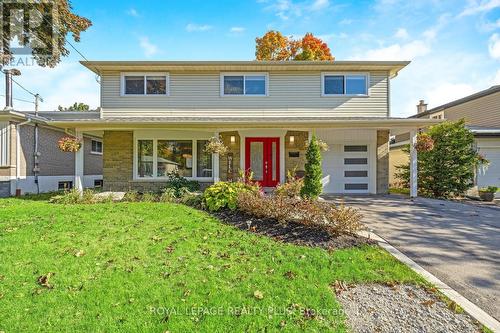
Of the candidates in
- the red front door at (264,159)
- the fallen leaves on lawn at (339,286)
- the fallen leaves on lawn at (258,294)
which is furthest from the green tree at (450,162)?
the fallen leaves on lawn at (258,294)

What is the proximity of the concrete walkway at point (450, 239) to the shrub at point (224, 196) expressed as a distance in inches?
138

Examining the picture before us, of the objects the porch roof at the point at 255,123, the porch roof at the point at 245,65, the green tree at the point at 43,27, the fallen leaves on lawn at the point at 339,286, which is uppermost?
the green tree at the point at 43,27

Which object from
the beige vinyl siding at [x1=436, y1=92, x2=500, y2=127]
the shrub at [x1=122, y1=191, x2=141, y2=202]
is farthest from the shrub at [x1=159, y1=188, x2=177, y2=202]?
the beige vinyl siding at [x1=436, y1=92, x2=500, y2=127]

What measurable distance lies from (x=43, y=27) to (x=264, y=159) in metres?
12.0

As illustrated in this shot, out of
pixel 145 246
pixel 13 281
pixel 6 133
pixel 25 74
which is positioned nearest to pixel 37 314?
pixel 13 281

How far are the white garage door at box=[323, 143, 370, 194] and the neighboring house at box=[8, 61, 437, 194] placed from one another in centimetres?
5

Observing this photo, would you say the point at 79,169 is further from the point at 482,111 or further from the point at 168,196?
the point at 482,111

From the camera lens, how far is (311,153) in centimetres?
878

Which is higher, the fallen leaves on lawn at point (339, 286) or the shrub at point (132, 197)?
the shrub at point (132, 197)

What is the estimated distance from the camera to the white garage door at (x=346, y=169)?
41.9 ft

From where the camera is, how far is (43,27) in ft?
43.0

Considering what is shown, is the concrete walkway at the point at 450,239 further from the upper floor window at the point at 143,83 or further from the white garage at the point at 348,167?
the upper floor window at the point at 143,83

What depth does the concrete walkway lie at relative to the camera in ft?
12.9

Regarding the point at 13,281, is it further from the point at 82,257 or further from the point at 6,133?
the point at 6,133
